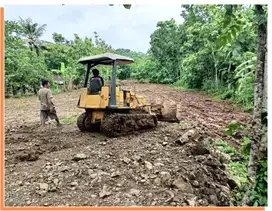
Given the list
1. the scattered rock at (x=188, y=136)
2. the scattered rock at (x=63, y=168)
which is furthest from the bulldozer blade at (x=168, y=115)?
the scattered rock at (x=63, y=168)

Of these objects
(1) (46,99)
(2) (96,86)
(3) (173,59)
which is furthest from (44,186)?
(3) (173,59)

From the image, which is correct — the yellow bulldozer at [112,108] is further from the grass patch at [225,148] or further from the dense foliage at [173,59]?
the dense foliage at [173,59]

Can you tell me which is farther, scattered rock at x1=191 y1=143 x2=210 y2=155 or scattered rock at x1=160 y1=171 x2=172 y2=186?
scattered rock at x1=191 y1=143 x2=210 y2=155

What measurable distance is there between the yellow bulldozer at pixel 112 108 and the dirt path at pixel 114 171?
0.62ft

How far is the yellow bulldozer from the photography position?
189 inches

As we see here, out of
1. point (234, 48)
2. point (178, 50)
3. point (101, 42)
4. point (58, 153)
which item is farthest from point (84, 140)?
point (101, 42)

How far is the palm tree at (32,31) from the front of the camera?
21062 millimetres

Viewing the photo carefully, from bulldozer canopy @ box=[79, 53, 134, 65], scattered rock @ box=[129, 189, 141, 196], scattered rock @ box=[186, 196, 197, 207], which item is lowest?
scattered rock @ box=[186, 196, 197, 207]

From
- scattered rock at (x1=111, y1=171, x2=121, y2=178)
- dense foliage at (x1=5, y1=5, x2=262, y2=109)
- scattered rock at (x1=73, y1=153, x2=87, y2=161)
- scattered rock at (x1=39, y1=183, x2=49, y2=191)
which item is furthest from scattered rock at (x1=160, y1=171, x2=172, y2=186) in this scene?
dense foliage at (x1=5, y1=5, x2=262, y2=109)

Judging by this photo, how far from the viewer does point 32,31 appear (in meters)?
23.3

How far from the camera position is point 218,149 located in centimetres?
454

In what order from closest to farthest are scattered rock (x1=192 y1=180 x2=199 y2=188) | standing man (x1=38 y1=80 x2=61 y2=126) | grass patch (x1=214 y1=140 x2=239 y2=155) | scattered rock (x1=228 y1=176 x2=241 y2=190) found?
scattered rock (x1=192 y1=180 x2=199 y2=188) → scattered rock (x1=228 y1=176 x2=241 y2=190) → grass patch (x1=214 y1=140 x2=239 y2=155) → standing man (x1=38 y1=80 x2=61 y2=126)

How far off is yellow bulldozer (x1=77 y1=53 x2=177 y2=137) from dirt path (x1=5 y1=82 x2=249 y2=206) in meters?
0.19

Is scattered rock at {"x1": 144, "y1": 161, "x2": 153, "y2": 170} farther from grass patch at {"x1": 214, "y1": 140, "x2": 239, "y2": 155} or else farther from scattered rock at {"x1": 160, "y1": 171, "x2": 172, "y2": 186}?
grass patch at {"x1": 214, "y1": 140, "x2": 239, "y2": 155}
